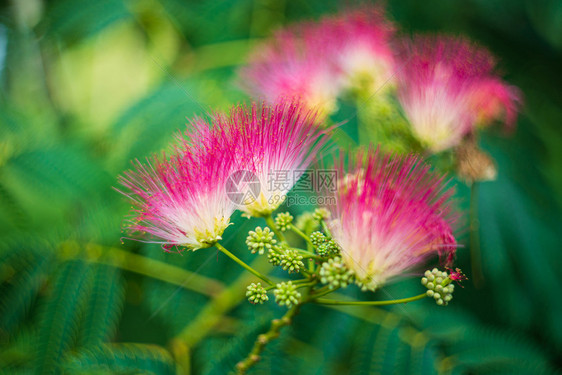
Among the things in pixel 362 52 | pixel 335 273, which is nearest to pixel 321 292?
pixel 335 273

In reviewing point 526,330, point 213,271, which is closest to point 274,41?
point 213,271

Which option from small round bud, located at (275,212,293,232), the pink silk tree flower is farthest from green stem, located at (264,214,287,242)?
the pink silk tree flower

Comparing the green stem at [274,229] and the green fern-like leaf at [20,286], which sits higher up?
the green stem at [274,229]

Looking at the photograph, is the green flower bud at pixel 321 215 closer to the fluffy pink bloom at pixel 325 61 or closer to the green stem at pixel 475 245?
the fluffy pink bloom at pixel 325 61

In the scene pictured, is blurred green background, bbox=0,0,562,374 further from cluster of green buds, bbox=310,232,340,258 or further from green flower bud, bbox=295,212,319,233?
cluster of green buds, bbox=310,232,340,258

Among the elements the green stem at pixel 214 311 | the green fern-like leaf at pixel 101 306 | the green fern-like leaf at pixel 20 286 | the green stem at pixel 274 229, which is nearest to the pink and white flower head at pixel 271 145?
the green stem at pixel 274 229

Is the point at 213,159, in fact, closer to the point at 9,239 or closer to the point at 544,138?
the point at 9,239
